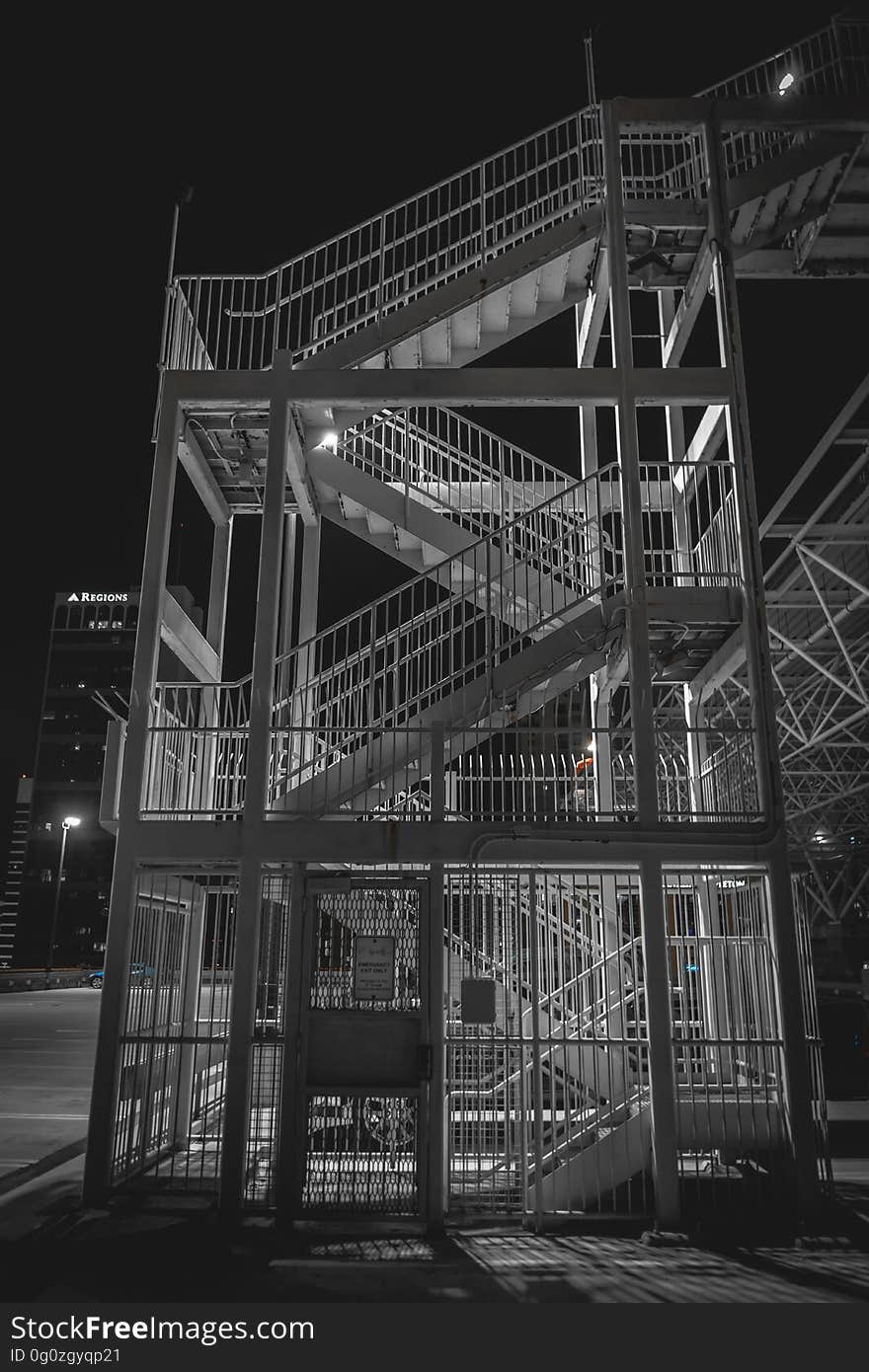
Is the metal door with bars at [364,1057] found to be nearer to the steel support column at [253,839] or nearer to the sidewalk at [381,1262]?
the sidewalk at [381,1262]

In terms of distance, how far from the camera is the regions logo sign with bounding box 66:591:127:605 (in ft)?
423

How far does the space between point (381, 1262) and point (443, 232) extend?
37.7 ft

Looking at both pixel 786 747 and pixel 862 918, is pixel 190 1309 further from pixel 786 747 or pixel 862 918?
pixel 862 918

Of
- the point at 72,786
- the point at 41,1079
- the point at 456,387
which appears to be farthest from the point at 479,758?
the point at 72,786

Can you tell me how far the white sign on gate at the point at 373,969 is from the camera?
8.23 m

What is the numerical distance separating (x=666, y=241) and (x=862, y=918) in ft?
143

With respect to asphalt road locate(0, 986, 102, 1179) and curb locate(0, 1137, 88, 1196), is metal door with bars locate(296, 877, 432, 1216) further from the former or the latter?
asphalt road locate(0, 986, 102, 1179)

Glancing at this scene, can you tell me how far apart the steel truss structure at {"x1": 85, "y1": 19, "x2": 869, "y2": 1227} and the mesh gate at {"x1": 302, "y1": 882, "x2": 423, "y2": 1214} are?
1.3 inches

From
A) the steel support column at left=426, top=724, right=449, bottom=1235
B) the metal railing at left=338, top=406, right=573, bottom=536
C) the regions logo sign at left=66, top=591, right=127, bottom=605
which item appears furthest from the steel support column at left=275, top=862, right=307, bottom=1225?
the regions logo sign at left=66, top=591, right=127, bottom=605

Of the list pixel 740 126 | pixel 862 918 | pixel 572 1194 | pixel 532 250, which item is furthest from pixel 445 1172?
pixel 862 918

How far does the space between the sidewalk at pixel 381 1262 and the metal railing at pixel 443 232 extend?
8.70 meters

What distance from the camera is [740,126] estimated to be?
10289 millimetres

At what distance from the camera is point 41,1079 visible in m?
16.3

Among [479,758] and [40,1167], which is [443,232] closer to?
[479,758]
